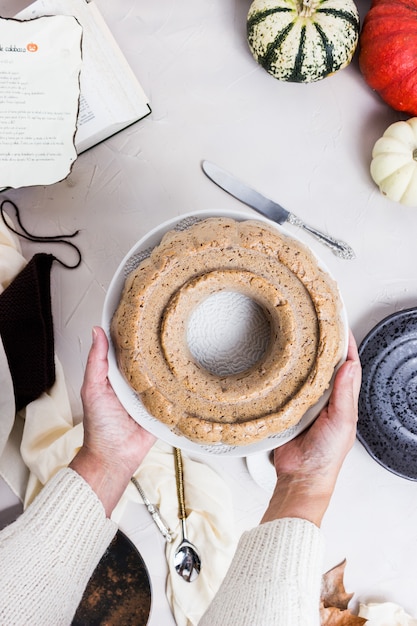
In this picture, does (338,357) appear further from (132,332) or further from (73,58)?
(73,58)

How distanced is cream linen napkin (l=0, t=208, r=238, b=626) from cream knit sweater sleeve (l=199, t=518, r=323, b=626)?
0.19 metres

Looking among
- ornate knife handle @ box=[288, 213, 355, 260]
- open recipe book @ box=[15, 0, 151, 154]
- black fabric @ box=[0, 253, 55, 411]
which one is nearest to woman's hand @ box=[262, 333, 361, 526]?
ornate knife handle @ box=[288, 213, 355, 260]

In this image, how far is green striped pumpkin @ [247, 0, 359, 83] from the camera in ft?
3.15

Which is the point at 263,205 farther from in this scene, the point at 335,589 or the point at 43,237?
the point at 335,589

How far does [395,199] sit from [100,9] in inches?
23.2

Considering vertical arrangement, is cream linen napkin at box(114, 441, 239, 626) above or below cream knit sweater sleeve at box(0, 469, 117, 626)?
below

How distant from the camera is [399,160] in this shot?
98 centimetres

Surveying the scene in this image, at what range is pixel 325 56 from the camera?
97cm

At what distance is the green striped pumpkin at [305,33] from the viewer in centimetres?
96

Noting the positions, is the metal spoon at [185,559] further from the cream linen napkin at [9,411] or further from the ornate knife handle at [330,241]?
the ornate knife handle at [330,241]

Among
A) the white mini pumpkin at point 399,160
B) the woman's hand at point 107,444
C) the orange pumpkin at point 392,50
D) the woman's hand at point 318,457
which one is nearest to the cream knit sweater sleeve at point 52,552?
the woman's hand at point 107,444

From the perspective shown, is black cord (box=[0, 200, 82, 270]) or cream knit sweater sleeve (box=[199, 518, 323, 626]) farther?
black cord (box=[0, 200, 82, 270])

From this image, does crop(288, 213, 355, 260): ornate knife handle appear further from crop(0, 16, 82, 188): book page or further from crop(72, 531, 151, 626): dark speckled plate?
crop(72, 531, 151, 626): dark speckled plate

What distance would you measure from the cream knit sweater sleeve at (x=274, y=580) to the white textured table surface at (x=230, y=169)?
0.23 m
